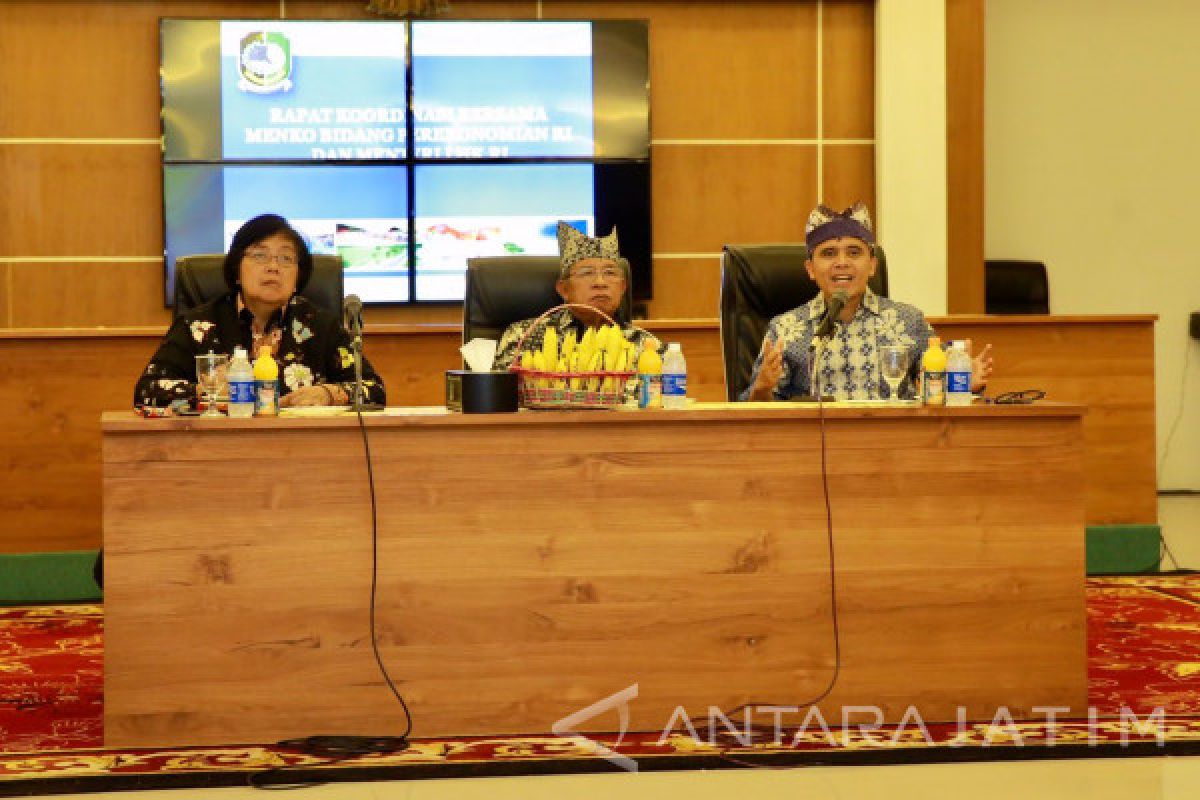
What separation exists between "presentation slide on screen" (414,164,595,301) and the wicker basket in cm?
381

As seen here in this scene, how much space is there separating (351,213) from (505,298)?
303 cm

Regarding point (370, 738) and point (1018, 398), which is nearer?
point (370, 738)

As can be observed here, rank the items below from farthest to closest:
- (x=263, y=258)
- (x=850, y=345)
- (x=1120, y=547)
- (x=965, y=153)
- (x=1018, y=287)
Result: (x=1018, y=287)
(x=965, y=153)
(x=1120, y=547)
(x=850, y=345)
(x=263, y=258)

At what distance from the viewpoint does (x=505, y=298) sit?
3.97 m

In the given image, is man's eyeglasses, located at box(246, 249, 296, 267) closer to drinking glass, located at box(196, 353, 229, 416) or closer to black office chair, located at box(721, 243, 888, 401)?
drinking glass, located at box(196, 353, 229, 416)

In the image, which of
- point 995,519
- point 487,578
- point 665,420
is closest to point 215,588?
point 487,578

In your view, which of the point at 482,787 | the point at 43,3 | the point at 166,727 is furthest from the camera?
the point at 43,3

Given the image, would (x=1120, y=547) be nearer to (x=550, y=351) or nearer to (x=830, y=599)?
(x=830, y=599)

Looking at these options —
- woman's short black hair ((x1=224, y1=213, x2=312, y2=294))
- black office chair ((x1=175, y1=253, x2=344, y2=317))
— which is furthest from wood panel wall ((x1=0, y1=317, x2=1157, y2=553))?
woman's short black hair ((x1=224, y1=213, x2=312, y2=294))

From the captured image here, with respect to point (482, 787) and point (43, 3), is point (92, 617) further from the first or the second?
point (43, 3)

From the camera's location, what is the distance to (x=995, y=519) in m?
3.10

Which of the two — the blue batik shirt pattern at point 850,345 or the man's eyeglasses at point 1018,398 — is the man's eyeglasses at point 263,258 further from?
the man's eyeglasses at point 1018,398

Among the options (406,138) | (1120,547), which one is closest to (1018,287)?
(1120,547)

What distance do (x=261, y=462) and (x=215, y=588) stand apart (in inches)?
10.2
